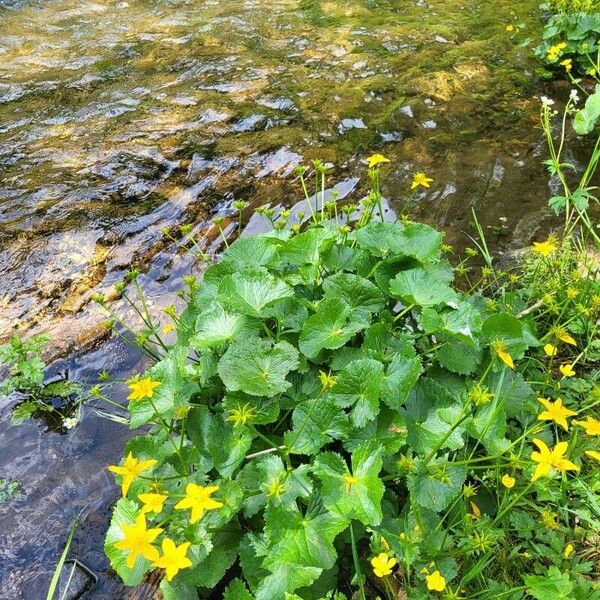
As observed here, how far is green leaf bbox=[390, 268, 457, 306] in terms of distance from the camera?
6.27 ft

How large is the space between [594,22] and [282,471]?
463 centimetres

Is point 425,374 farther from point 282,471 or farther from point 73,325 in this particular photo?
point 73,325

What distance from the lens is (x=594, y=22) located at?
4.45 metres

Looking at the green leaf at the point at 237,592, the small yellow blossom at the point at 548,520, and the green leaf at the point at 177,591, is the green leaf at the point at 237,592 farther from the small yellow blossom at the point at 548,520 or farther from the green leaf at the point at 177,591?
the small yellow blossom at the point at 548,520

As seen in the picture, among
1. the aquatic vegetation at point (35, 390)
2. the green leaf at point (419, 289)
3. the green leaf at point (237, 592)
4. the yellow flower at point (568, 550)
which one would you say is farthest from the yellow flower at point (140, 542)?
the aquatic vegetation at point (35, 390)

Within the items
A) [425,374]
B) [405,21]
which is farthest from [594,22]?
[425,374]

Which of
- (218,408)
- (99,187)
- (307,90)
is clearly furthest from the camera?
(307,90)

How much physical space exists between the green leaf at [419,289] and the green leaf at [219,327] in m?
0.52

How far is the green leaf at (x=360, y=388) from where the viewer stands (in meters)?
1.69

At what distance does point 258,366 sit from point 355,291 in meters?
0.46

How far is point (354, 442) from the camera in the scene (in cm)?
173

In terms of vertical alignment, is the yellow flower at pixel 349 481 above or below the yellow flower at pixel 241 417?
below

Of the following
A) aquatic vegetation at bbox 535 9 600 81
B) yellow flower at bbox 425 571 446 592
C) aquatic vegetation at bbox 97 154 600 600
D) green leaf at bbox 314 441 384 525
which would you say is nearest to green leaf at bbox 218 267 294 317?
aquatic vegetation at bbox 97 154 600 600

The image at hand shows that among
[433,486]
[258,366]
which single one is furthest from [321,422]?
[433,486]
